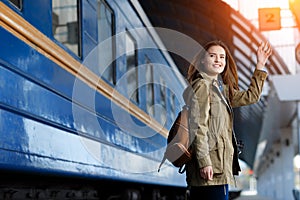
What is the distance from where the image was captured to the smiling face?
10.4ft

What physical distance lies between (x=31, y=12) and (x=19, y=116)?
731 millimetres

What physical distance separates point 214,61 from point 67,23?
1.76 m

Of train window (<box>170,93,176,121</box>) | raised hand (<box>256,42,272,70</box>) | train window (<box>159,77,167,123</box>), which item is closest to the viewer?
raised hand (<box>256,42,272,70</box>)

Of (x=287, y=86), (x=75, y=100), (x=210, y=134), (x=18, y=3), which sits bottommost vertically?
(x=210, y=134)

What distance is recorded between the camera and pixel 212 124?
307 cm

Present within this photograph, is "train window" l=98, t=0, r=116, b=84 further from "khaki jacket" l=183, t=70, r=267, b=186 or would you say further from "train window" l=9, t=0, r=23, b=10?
"khaki jacket" l=183, t=70, r=267, b=186

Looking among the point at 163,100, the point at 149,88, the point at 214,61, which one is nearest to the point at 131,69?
the point at 149,88

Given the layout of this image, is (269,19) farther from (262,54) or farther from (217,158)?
(217,158)

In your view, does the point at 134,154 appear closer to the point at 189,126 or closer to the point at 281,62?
the point at 189,126

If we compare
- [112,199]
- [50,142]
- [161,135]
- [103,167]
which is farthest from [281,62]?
[50,142]

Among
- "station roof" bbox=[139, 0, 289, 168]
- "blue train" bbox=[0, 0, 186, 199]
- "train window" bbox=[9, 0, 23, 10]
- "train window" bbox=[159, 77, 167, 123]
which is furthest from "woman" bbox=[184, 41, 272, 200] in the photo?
"station roof" bbox=[139, 0, 289, 168]

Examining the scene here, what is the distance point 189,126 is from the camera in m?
3.05

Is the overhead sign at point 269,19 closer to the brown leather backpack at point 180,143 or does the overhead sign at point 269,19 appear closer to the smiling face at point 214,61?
the smiling face at point 214,61

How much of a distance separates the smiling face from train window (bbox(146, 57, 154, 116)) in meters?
4.19
